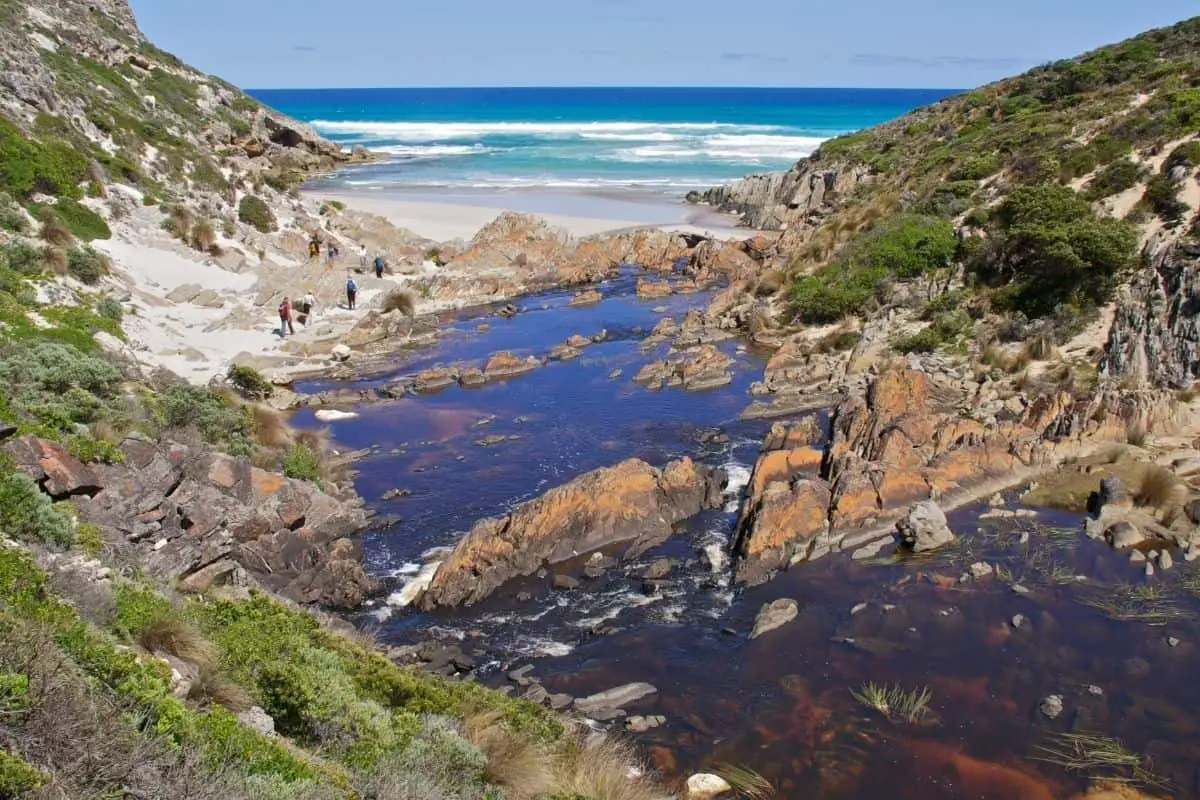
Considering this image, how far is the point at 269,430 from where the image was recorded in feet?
73.9

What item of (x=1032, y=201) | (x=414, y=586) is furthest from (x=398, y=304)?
(x=1032, y=201)

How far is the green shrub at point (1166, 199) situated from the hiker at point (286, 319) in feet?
99.7

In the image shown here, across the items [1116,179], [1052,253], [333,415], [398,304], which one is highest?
[1116,179]

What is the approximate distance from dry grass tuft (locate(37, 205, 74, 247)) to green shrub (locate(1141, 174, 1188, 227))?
36766 millimetres

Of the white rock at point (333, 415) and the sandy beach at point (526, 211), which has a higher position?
the sandy beach at point (526, 211)

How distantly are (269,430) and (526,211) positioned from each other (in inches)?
1748

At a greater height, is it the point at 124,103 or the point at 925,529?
the point at 124,103

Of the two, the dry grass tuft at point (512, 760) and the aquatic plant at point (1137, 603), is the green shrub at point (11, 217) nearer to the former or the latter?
the dry grass tuft at point (512, 760)

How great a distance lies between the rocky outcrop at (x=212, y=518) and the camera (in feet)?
44.0

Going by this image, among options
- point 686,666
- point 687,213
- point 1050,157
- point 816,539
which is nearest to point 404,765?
point 686,666

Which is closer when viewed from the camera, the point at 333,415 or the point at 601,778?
the point at 601,778

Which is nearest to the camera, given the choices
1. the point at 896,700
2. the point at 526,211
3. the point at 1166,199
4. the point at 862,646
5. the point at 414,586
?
the point at 896,700

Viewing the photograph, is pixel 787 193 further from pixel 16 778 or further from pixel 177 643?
pixel 16 778

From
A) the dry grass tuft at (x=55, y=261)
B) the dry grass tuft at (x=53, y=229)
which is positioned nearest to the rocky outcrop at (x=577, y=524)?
the dry grass tuft at (x=55, y=261)
